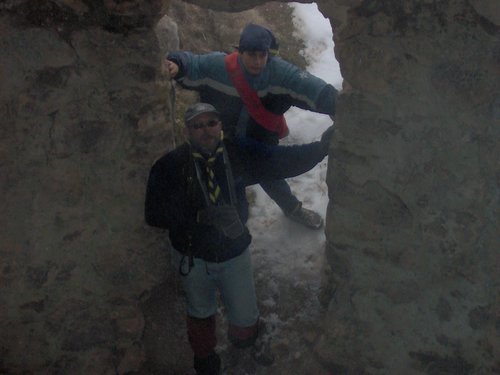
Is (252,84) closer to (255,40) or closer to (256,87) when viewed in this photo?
(256,87)

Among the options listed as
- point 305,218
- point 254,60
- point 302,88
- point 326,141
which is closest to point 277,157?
point 326,141

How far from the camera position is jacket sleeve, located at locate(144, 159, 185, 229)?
3168 millimetres

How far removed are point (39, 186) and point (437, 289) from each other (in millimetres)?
2322

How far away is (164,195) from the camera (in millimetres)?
3189

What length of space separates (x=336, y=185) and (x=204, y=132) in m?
0.83

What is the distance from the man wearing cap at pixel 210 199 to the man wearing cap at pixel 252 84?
0.47m

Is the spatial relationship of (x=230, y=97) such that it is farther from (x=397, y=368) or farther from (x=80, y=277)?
(x=397, y=368)

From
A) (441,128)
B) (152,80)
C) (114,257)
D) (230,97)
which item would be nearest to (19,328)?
(114,257)

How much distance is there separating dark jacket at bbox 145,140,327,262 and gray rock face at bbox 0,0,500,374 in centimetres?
26

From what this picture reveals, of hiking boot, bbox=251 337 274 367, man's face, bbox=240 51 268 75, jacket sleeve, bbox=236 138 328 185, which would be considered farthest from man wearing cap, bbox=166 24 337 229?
hiking boot, bbox=251 337 274 367

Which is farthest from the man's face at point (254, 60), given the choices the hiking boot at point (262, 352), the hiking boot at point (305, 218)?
the hiking boot at point (262, 352)

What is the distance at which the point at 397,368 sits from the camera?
350cm

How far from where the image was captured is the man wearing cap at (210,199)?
314 centimetres

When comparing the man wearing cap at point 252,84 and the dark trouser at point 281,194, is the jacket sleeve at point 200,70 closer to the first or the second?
the man wearing cap at point 252,84
